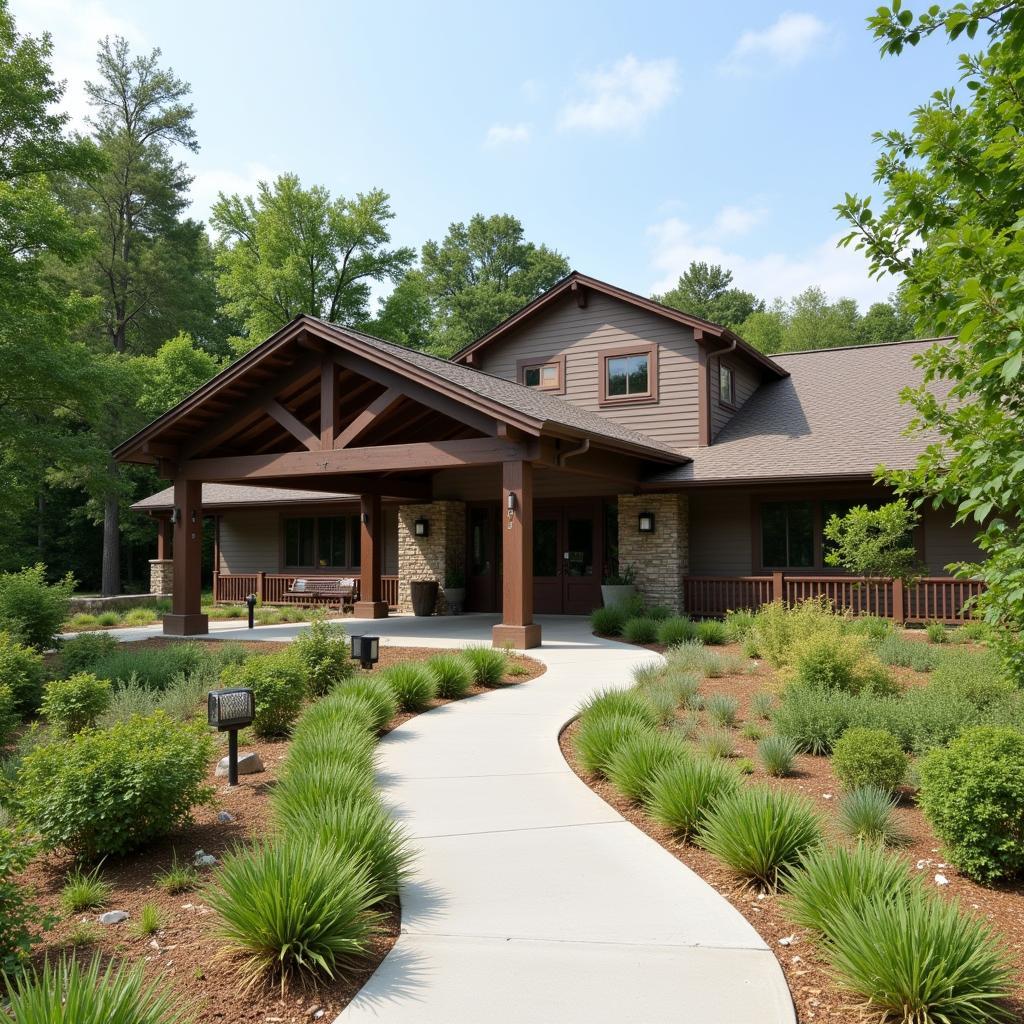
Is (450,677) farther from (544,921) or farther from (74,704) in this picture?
(544,921)

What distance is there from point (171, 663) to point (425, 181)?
10460 mm

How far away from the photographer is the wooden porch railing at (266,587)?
819 inches

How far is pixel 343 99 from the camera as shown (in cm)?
1210

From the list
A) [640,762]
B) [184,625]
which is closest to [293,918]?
[640,762]

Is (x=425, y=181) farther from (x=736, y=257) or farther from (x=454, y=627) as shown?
(x=736, y=257)

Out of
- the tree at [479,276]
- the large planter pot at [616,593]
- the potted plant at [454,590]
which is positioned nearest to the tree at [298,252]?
the tree at [479,276]

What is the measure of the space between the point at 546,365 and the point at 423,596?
19.8 feet

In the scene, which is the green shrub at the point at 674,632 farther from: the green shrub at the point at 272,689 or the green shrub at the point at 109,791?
the green shrub at the point at 109,791

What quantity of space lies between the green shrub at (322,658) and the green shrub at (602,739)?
3372 mm

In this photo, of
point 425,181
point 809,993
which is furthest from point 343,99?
point 809,993

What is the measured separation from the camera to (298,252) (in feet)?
110

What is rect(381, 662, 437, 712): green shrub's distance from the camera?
27.1 feet

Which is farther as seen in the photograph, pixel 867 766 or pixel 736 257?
pixel 736 257

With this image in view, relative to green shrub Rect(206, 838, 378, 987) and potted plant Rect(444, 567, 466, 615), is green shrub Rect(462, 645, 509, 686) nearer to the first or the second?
green shrub Rect(206, 838, 378, 987)
